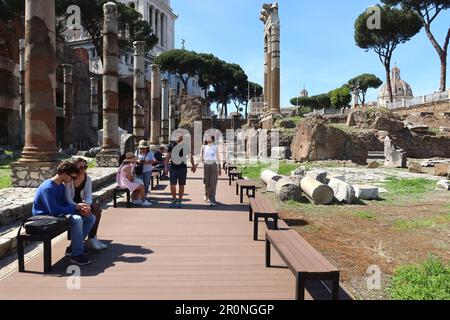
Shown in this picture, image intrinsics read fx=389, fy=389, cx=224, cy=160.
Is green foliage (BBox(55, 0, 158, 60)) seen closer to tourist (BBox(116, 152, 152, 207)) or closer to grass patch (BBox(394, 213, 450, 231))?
tourist (BBox(116, 152, 152, 207))

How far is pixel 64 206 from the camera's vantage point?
15.5ft

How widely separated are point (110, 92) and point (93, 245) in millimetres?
11123

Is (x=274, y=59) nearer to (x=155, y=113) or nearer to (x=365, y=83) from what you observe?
(x=155, y=113)

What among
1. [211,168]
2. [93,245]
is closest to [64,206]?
[93,245]

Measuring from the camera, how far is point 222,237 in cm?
613

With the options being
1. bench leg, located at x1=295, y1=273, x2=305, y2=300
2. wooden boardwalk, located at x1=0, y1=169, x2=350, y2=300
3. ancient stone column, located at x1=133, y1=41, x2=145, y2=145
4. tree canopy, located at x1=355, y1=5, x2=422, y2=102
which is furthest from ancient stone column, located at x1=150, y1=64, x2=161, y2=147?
tree canopy, located at x1=355, y1=5, x2=422, y2=102

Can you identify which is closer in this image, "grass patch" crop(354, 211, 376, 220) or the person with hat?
"grass patch" crop(354, 211, 376, 220)

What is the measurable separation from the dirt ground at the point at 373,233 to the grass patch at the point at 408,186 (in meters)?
1.53

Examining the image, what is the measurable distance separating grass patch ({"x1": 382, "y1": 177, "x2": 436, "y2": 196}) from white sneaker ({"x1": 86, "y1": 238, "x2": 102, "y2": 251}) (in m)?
9.64

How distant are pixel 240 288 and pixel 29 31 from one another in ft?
26.0

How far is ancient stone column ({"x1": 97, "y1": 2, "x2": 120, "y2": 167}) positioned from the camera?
14.8 metres
